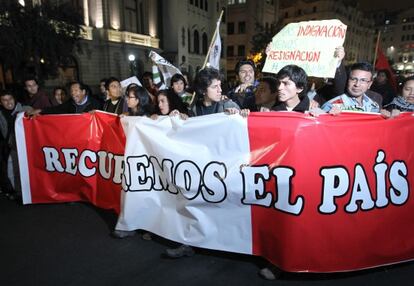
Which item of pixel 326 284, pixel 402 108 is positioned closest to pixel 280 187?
pixel 326 284

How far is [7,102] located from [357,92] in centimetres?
465

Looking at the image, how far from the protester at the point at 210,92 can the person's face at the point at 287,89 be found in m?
0.49

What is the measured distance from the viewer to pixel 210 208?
3055 mm

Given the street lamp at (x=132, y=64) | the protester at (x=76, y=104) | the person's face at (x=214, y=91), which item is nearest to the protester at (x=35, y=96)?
the protester at (x=76, y=104)

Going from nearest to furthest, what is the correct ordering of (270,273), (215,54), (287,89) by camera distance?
(270,273) → (287,89) → (215,54)

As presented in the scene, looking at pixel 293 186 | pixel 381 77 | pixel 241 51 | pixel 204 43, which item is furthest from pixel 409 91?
pixel 241 51

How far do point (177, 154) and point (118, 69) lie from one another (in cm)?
2452

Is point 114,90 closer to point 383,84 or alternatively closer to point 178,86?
point 178,86

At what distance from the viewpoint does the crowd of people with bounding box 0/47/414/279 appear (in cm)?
314

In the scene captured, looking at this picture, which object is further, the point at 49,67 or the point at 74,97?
the point at 49,67

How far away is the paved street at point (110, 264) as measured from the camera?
9.54 ft

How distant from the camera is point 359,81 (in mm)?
3219

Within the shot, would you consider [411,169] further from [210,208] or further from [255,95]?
[255,95]

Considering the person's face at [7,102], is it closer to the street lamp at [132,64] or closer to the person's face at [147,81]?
the person's face at [147,81]
